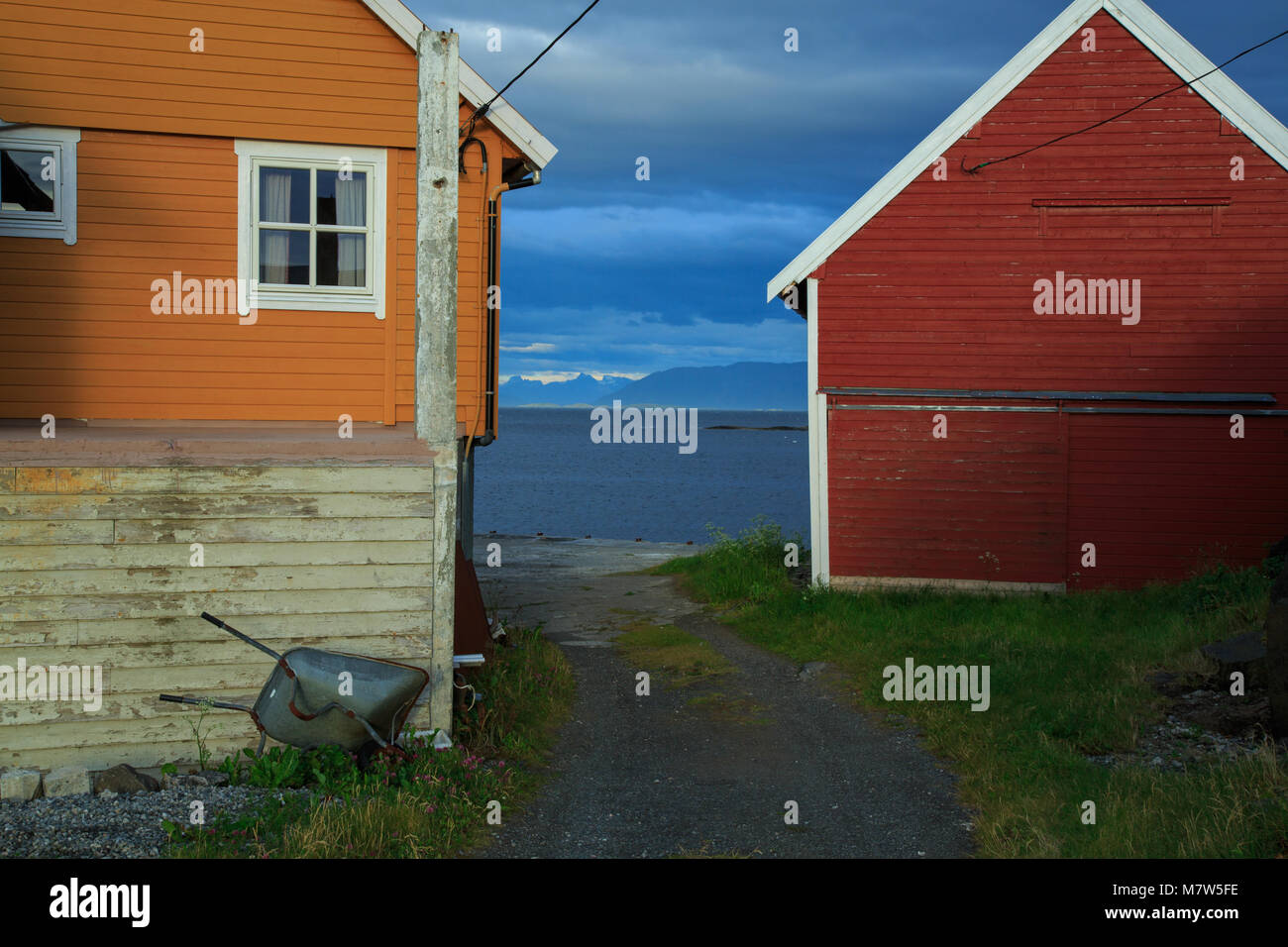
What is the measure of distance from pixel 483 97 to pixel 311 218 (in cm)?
223

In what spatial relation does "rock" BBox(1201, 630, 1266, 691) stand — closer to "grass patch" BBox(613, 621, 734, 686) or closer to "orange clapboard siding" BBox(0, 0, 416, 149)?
"grass patch" BBox(613, 621, 734, 686)

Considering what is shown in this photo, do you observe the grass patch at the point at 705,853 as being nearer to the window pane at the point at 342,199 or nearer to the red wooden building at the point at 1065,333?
the window pane at the point at 342,199

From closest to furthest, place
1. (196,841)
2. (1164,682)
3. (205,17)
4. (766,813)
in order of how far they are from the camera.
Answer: (196,841), (766,813), (1164,682), (205,17)

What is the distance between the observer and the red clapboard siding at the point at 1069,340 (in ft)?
45.3

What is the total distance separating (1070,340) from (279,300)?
1004 centimetres

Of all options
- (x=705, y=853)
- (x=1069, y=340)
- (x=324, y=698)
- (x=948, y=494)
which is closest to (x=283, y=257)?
(x=324, y=698)

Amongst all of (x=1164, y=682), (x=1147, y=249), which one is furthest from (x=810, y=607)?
(x=1147, y=249)

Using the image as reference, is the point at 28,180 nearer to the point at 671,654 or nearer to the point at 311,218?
the point at 311,218

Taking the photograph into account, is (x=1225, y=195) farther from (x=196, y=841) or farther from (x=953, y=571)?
(x=196, y=841)

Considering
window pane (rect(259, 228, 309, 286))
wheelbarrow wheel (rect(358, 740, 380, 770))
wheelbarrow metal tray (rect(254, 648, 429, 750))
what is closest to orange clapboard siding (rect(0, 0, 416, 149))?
window pane (rect(259, 228, 309, 286))

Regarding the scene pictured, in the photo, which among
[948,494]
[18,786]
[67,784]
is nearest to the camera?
[18,786]

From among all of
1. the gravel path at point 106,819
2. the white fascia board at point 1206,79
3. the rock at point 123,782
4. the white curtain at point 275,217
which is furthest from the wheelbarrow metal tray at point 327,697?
the white fascia board at point 1206,79

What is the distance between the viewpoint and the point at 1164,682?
30.5 feet

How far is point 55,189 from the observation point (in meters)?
10.7
